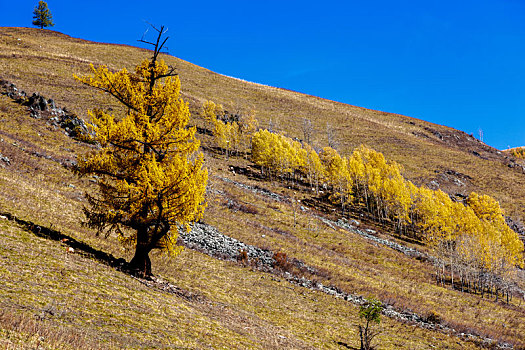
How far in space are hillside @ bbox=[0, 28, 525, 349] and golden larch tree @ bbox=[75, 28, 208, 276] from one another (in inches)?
80.2

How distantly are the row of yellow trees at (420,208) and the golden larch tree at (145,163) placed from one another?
4416 cm

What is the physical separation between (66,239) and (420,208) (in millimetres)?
68229

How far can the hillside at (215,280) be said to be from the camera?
30.0 ft

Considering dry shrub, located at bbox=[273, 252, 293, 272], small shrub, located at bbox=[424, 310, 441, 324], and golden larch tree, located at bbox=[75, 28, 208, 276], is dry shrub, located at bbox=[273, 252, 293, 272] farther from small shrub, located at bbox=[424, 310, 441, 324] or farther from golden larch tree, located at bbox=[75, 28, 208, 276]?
golden larch tree, located at bbox=[75, 28, 208, 276]

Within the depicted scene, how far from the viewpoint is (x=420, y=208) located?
67000 millimetres

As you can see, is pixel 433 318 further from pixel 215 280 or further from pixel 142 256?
pixel 142 256

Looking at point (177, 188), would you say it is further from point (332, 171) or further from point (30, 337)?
point (332, 171)

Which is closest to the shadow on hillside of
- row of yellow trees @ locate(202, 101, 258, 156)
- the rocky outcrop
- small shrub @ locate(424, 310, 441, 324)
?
small shrub @ locate(424, 310, 441, 324)

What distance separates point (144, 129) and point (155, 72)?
9.55 ft

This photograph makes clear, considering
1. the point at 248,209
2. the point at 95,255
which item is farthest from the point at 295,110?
the point at 95,255

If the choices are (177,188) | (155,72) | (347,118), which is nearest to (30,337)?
(177,188)

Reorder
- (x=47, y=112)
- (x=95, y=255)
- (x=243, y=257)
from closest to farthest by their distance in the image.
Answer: (x=95, y=255)
(x=243, y=257)
(x=47, y=112)

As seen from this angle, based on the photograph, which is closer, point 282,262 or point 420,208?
point 282,262

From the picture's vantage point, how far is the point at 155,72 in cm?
1494
